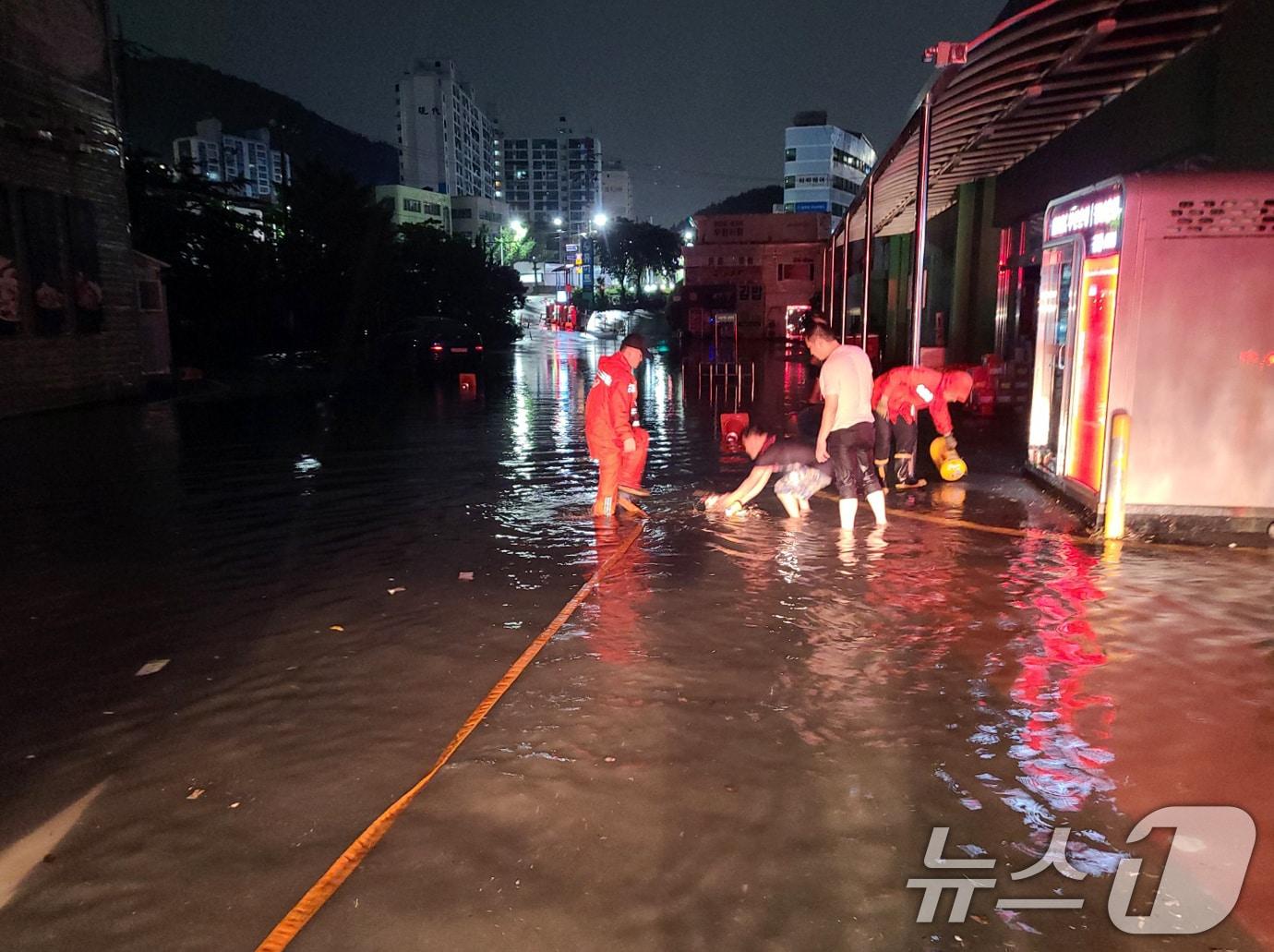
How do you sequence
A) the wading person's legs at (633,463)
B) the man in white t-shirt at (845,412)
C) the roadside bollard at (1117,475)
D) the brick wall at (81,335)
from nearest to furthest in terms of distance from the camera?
1. the roadside bollard at (1117,475)
2. the man in white t-shirt at (845,412)
3. the wading person's legs at (633,463)
4. the brick wall at (81,335)

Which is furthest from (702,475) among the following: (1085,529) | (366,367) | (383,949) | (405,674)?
(366,367)

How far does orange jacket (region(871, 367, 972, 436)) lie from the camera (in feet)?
31.9

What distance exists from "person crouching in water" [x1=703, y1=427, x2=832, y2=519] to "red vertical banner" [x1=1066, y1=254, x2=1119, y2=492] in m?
2.40

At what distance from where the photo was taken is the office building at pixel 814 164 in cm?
11512

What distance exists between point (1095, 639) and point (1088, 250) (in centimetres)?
429

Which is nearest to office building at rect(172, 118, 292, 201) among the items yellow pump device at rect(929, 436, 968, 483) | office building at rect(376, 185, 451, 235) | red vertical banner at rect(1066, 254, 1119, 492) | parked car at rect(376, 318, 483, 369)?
office building at rect(376, 185, 451, 235)

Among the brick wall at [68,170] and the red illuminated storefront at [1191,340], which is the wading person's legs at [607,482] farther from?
the brick wall at [68,170]

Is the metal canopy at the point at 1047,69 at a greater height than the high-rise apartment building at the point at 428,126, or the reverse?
the high-rise apartment building at the point at 428,126

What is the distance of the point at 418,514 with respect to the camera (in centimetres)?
924

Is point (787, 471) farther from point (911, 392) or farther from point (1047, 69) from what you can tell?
point (1047, 69)

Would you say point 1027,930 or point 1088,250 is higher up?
point 1088,250

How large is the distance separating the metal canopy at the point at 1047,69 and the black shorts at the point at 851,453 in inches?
157

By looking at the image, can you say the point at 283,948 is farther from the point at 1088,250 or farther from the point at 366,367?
the point at 366,367

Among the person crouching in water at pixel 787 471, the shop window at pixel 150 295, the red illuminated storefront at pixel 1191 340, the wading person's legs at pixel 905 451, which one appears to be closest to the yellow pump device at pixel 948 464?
the wading person's legs at pixel 905 451
